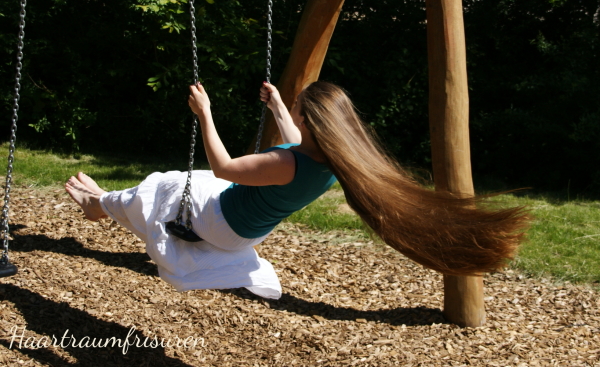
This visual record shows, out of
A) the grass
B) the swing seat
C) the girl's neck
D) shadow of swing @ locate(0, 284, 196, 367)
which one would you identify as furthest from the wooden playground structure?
the swing seat

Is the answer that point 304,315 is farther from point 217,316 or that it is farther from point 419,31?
point 419,31

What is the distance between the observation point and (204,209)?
275cm

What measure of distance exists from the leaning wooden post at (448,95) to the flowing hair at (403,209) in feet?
2.14

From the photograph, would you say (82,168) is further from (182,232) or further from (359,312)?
(182,232)

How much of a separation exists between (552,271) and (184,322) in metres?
2.49

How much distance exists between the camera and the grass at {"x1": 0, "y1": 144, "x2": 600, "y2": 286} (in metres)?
4.23

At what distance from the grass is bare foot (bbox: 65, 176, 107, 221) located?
60.7 inches

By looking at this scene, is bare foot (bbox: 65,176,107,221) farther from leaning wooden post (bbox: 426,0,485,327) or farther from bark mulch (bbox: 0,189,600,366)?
leaning wooden post (bbox: 426,0,485,327)

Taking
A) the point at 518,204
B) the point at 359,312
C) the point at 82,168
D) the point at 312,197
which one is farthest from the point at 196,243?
the point at 82,168

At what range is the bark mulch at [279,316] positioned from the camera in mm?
3076

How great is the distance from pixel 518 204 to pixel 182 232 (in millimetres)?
4013

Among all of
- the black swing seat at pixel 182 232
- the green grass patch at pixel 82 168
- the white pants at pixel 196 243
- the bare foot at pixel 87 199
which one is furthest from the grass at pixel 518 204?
the bare foot at pixel 87 199

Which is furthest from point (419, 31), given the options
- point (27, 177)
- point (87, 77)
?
point (27, 177)

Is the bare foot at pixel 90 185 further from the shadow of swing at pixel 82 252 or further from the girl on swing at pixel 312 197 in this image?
the shadow of swing at pixel 82 252
